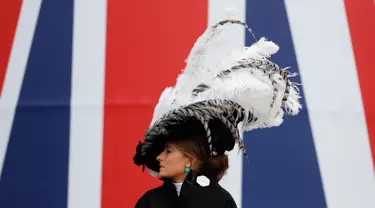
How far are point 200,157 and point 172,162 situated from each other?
0.06 meters

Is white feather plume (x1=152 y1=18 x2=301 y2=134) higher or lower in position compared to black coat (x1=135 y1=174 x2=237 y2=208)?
higher

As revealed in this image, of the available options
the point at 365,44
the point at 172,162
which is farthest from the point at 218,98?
the point at 365,44

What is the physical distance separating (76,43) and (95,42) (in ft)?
0.21

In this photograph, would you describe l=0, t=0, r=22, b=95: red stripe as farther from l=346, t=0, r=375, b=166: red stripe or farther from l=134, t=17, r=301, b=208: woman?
l=346, t=0, r=375, b=166: red stripe

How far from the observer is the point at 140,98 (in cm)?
188

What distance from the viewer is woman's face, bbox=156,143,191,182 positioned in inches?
48.9

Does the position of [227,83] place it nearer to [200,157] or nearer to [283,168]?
[200,157]

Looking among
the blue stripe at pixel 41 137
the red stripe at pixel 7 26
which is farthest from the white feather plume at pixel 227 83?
the red stripe at pixel 7 26

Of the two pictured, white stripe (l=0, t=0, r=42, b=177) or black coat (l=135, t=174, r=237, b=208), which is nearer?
black coat (l=135, t=174, r=237, b=208)

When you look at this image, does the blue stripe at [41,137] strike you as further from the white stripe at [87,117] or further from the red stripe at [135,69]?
the red stripe at [135,69]

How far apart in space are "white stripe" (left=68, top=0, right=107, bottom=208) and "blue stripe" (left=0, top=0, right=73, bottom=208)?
0.07ft

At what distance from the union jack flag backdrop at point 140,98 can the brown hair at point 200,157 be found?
0.62 metres

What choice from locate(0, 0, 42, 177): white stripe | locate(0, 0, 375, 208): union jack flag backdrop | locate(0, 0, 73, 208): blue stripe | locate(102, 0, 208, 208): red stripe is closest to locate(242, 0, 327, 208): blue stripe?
locate(0, 0, 375, 208): union jack flag backdrop

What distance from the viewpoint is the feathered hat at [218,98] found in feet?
3.99
